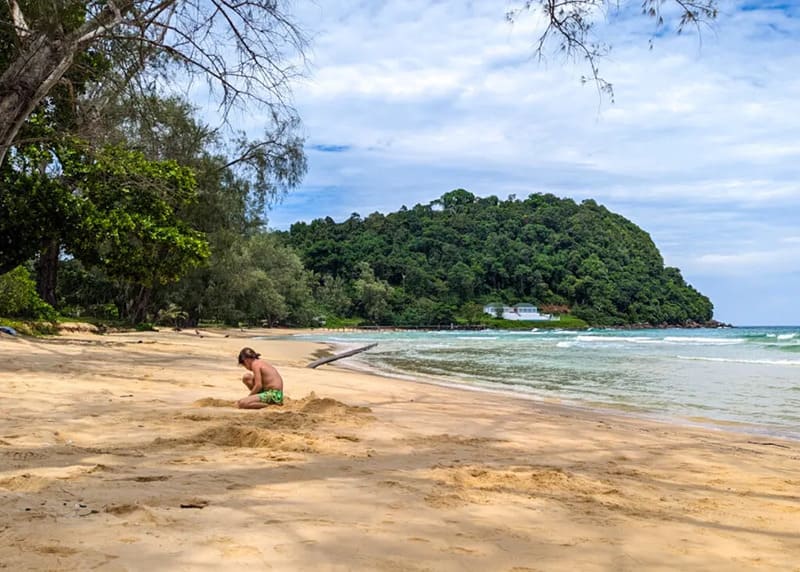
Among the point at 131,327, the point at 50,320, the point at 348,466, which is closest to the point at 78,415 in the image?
the point at 348,466

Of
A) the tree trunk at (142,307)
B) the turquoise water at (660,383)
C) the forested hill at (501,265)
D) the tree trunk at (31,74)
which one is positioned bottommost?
the turquoise water at (660,383)

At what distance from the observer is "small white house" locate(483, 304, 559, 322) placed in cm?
11362

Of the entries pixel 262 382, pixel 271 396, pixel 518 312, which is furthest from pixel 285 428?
pixel 518 312

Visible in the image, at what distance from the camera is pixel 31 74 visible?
8414 millimetres

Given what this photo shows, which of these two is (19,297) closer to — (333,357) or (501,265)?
(333,357)

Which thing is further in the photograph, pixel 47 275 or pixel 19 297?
pixel 47 275

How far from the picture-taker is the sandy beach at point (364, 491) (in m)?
2.79

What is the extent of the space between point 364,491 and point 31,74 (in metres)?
7.65

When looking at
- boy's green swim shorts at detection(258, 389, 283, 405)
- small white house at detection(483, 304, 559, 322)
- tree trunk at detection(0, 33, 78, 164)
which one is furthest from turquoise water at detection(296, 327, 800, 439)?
small white house at detection(483, 304, 559, 322)

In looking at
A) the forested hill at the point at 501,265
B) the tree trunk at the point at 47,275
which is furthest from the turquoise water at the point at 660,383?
the forested hill at the point at 501,265

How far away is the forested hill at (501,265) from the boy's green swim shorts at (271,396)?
97071 millimetres

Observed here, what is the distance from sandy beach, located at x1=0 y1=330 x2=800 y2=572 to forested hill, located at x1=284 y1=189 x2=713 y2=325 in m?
97.9

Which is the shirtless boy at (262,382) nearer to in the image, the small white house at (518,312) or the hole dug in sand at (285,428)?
the hole dug in sand at (285,428)

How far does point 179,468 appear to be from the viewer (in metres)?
4.26
